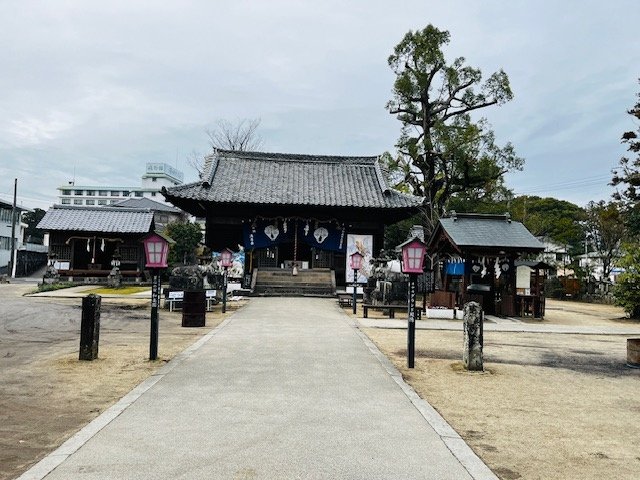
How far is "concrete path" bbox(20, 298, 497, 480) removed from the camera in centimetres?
437

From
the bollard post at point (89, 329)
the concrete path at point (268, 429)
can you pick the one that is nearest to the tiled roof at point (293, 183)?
the bollard post at point (89, 329)

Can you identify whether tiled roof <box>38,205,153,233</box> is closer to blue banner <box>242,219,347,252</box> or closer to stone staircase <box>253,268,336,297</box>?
blue banner <box>242,219,347,252</box>

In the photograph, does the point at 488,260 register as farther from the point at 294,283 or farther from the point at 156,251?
the point at 156,251

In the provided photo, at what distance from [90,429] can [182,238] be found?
1481 inches

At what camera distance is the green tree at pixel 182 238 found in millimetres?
41188

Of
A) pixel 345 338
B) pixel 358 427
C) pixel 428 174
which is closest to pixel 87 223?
pixel 428 174

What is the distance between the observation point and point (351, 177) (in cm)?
3186

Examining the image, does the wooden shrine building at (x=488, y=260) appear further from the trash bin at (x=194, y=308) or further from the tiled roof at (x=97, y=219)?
the tiled roof at (x=97, y=219)

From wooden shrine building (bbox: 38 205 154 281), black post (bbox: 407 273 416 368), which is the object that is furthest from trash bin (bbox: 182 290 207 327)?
wooden shrine building (bbox: 38 205 154 281)

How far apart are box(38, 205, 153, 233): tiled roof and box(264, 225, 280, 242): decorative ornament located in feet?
36.0

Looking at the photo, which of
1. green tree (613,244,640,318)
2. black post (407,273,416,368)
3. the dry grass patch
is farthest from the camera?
green tree (613,244,640,318)

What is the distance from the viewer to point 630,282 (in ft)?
61.3

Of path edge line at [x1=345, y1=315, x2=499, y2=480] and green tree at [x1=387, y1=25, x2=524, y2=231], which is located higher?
green tree at [x1=387, y1=25, x2=524, y2=231]

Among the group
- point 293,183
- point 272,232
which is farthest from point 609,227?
point 272,232
